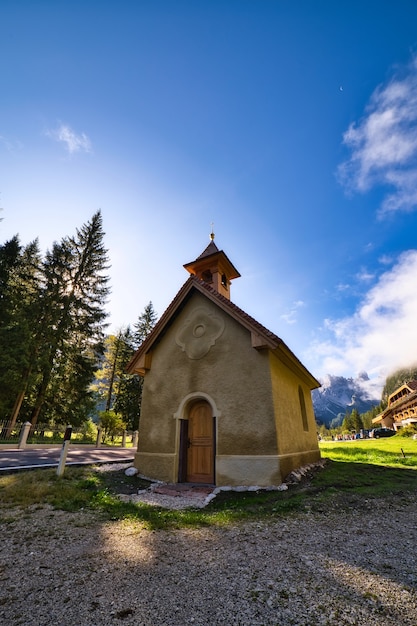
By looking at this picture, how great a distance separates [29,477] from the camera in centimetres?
852

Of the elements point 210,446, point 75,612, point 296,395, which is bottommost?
point 75,612

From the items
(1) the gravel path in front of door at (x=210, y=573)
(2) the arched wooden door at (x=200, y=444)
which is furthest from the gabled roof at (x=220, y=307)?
(1) the gravel path in front of door at (x=210, y=573)

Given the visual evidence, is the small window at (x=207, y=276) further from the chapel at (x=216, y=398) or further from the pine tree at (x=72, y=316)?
the pine tree at (x=72, y=316)

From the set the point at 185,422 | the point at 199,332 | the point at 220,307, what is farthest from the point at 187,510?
the point at 220,307

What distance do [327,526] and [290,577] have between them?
235 centimetres

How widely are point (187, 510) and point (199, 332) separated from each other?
230 inches

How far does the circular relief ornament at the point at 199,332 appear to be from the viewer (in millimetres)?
10828

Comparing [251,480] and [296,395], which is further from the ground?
[296,395]

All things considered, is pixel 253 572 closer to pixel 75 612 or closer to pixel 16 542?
pixel 75 612

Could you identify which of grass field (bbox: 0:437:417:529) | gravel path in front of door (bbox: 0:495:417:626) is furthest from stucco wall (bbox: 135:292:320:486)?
gravel path in front of door (bbox: 0:495:417:626)

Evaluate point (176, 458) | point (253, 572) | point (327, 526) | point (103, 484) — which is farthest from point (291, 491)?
point (103, 484)

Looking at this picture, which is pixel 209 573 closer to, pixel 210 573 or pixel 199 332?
pixel 210 573

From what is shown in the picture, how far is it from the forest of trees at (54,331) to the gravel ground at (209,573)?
60.2ft

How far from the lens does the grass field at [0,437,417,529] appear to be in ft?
20.4
